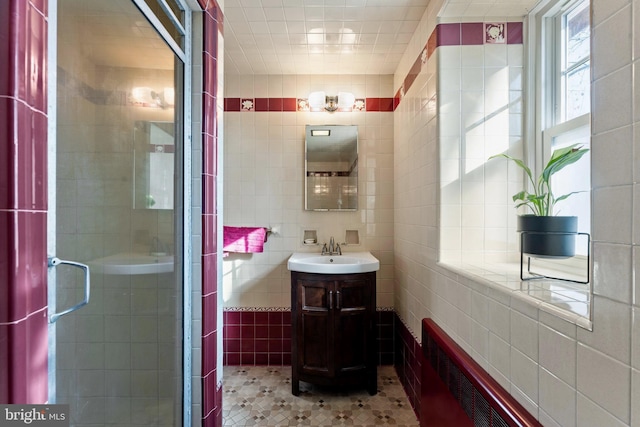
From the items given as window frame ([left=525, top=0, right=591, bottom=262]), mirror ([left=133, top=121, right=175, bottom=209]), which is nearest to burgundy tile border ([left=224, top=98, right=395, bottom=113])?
window frame ([left=525, top=0, right=591, bottom=262])

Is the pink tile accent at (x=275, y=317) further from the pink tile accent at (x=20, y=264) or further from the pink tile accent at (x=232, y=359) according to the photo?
the pink tile accent at (x=20, y=264)

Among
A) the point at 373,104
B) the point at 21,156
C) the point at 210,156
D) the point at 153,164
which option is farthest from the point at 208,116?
the point at 373,104

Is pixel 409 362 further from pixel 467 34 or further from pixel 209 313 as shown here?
pixel 467 34

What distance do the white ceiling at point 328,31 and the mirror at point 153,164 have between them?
100 cm

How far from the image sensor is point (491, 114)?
136cm

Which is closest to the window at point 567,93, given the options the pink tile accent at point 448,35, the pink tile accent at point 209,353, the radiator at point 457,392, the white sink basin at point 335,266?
the pink tile accent at point 448,35

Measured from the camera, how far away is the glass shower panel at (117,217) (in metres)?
0.69

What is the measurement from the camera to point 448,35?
136 cm

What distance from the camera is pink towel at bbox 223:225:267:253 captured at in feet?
7.32

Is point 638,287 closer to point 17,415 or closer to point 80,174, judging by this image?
point 17,415

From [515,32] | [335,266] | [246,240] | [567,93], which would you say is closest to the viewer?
[567,93]

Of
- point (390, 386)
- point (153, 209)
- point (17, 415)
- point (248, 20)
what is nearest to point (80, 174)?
point (153, 209)

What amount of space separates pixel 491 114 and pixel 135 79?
4.93 ft

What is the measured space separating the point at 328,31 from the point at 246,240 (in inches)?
61.9
